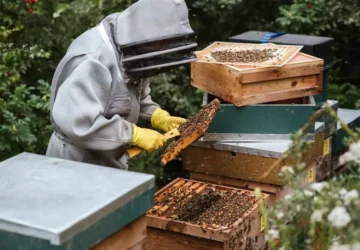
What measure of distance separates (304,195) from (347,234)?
187 mm

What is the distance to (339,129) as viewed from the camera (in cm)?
484

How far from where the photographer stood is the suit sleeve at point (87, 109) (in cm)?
317

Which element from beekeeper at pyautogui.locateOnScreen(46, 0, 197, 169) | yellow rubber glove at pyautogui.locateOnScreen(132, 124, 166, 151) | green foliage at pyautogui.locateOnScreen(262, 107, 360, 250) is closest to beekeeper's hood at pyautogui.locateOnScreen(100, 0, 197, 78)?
beekeeper at pyautogui.locateOnScreen(46, 0, 197, 169)

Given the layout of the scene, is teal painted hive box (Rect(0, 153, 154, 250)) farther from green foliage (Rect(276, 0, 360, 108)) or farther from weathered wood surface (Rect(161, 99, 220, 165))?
green foliage (Rect(276, 0, 360, 108))

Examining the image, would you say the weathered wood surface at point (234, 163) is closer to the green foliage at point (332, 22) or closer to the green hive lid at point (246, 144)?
the green hive lid at point (246, 144)

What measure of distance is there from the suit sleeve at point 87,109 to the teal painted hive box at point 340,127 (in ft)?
7.39

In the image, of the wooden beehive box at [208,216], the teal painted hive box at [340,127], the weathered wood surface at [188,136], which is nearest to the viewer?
the wooden beehive box at [208,216]

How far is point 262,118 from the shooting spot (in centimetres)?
395

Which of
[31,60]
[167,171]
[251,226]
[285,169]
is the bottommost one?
[167,171]

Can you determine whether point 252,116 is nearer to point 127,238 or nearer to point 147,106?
point 147,106

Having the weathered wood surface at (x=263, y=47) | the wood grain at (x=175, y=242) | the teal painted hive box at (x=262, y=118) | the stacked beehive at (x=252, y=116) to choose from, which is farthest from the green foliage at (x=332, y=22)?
the wood grain at (x=175, y=242)

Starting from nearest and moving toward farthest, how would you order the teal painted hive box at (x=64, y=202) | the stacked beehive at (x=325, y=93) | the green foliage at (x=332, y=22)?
the teal painted hive box at (x=64, y=202) < the stacked beehive at (x=325, y=93) < the green foliage at (x=332, y=22)

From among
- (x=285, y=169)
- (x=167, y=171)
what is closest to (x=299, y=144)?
(x=285, y=169)

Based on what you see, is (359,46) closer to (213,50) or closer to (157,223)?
(213,50)
